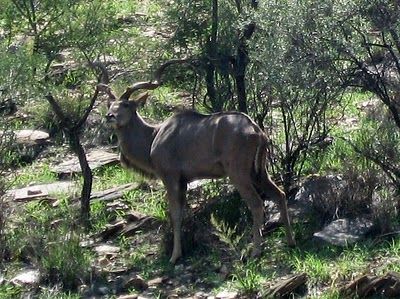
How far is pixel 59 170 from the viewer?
1853 centimetres

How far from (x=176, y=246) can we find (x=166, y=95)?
5.62 m

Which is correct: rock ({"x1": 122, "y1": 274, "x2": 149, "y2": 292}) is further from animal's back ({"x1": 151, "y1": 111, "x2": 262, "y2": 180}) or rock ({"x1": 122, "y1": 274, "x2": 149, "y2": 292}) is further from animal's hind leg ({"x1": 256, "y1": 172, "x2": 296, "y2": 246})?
animal's hind leg ({"x1": 256, "y1": 172, "x2": 296, "y2": 246})

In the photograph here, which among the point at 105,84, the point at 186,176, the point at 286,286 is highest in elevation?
the point at 105,84

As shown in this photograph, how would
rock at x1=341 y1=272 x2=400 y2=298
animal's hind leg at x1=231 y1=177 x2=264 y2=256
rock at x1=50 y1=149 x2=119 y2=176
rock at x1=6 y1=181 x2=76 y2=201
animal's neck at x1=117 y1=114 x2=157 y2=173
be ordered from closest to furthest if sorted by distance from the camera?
rock at x1=341 y1=272 x2=400 y2=298, animal's hind leg at x1=231 y1=177 x2=264 y2=256, animal's neck at x1=117 y1=114 x2=157 y2=173, rock at x1=6 y1=181 x2=76 y2=201, rock at x1=50 y1=149 x2=119 y2=176

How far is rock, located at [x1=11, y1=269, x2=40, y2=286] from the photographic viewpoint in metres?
14.6

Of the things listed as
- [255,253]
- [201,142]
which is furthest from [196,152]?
[255,253]

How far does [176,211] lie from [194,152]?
2.48 feet

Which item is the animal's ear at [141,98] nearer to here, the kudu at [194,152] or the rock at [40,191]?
the kudu at [194,152]

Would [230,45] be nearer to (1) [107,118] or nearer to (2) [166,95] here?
(1) [107,118]

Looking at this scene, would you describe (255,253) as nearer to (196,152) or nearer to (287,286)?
(287,286)

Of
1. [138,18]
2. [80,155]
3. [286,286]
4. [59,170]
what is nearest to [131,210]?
[80,155]

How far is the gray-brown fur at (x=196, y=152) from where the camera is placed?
48.2 ft

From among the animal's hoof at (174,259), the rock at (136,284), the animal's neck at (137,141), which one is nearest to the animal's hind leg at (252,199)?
the animal's hoof at (174,259)

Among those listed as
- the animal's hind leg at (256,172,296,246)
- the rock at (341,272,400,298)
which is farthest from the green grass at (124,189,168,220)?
the rock at (341,272,400,298)
